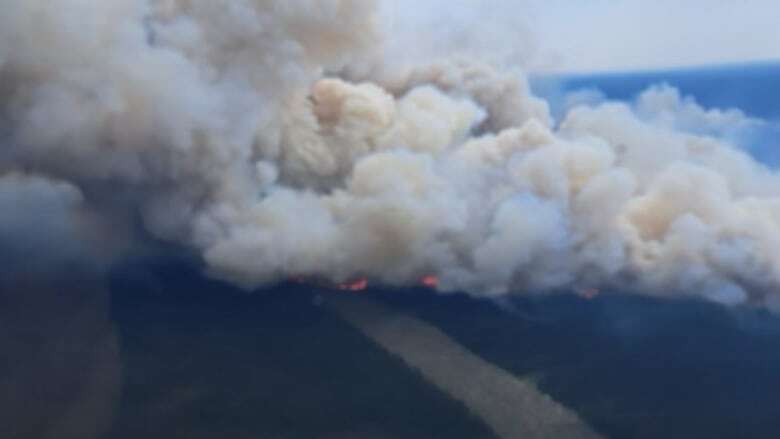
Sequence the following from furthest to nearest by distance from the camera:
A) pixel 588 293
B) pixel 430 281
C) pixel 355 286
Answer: pixel 430 281
pixel 588 293
pixel 355 286

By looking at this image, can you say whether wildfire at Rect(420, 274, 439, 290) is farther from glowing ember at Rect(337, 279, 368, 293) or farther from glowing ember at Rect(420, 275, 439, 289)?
glowing ember at Rect(337, 279, 368, 293)

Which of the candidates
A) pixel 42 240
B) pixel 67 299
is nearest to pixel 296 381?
pixel 67 299

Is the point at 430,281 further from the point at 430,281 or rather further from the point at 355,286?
the point at 355,286

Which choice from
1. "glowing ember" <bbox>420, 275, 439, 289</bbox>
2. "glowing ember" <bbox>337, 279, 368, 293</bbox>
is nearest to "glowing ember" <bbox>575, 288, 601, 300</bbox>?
"glowing ember" <bbox>420, 275, 439, 289</bbox>

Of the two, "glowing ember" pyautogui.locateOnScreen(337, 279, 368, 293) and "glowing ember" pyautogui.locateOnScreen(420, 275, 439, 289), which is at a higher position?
"glowing ember" pyautogui.locateOnScreen(420, 275, 439, 289)

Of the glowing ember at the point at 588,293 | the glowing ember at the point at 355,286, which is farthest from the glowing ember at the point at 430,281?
the glowing ember at the point at 588,293

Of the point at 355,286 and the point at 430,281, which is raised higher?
the point at 430,281

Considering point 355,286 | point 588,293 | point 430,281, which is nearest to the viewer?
point 355,286

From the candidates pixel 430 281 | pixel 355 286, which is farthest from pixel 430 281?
pixel 355 286
